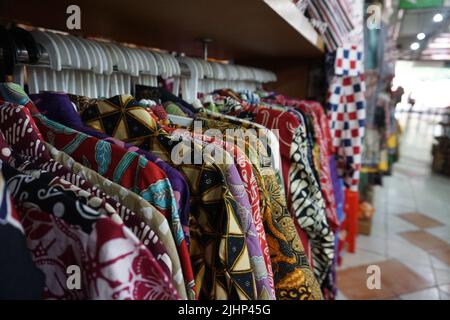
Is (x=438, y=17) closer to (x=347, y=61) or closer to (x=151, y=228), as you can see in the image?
(x=347, y=61)

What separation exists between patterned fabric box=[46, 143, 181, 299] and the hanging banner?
107 centimetres

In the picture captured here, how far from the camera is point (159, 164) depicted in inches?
15.4

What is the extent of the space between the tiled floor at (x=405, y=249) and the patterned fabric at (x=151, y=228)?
3.17 feet

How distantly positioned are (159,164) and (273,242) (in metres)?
0.22

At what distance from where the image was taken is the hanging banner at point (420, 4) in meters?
1.04

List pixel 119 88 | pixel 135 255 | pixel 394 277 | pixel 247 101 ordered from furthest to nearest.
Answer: pixel 394 277 < pixel 247 101 < pixel 119 88 < pixel 135 255

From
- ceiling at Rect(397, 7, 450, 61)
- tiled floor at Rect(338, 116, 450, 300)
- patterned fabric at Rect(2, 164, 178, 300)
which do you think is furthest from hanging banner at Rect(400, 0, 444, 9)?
patterned fabric at Rect(2, 164, 178, 300)

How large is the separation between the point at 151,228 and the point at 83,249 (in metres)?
0.07

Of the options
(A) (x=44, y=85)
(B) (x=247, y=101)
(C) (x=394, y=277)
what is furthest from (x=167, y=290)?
(C) (x=394, y=277)

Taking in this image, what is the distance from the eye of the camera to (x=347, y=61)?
133cm

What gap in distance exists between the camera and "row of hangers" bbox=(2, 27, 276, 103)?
51 centimetres

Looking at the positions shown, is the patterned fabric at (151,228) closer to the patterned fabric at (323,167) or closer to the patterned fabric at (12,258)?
the patterned fabric at (12,258)

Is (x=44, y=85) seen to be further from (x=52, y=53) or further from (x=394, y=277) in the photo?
(x=394, y=277)
